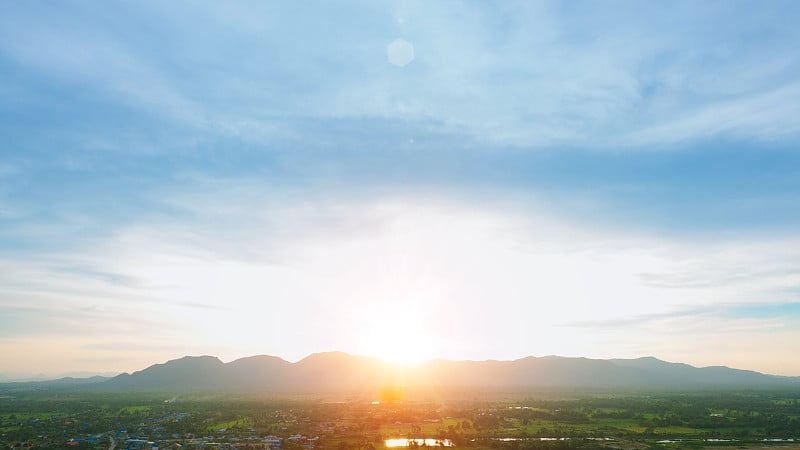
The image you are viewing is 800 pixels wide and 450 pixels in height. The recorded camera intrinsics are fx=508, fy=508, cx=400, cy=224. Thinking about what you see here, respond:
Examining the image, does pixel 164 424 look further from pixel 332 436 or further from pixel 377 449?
pixel 377 449

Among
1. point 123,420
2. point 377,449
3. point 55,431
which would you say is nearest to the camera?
point 377,449

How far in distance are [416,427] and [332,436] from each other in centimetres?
1468

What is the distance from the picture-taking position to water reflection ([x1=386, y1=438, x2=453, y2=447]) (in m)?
63.3

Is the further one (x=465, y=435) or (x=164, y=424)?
(x=164, y=424)

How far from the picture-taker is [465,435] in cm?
6956

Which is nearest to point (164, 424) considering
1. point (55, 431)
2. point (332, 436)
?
point (55, 431)

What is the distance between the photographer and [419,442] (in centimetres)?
6594

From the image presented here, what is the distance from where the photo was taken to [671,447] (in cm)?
6209

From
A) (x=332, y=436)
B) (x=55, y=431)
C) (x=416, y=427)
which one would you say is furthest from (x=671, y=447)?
(x=55, y=431)

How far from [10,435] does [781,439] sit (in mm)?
103165

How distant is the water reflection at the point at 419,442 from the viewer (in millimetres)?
63312

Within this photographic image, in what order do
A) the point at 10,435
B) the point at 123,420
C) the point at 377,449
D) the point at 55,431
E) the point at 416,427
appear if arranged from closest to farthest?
the point at 377,449 → the point at 10,435 → the point at 55,431 → the point at 416,427 → the point at 123,420

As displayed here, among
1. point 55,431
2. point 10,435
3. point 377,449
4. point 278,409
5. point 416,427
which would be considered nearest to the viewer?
point 377,449

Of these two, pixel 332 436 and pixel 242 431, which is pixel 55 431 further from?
pixel 332 436
